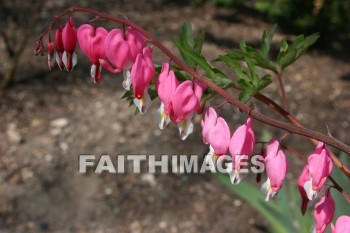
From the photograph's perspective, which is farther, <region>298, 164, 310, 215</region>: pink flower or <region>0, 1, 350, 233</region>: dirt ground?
<region>0, 1, 350, 233</region>: dirt ground

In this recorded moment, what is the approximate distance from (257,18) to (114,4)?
878mm

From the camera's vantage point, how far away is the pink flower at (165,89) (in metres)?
0.84

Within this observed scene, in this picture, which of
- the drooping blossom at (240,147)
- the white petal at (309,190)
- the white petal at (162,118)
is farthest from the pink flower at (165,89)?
the white petal at (309,190)

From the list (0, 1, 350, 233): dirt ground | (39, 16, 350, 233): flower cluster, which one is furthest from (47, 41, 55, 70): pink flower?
(0, 1, 350, 233): dirt ground

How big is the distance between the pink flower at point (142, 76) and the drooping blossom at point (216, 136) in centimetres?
9

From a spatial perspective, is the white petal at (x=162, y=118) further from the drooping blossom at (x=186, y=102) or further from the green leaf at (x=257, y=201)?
the green leaf at (x=257, y=201)

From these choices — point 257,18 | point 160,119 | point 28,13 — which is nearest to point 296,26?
point 257,18

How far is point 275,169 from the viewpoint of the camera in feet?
2.65

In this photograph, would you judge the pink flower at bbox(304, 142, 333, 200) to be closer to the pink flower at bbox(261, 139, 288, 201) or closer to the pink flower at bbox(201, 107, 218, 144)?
the pink flower at bbox(261, 139, 288, 201)

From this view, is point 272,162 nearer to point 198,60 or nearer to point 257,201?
point 198,60

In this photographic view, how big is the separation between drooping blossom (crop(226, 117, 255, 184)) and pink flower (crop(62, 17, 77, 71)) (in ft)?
0.84

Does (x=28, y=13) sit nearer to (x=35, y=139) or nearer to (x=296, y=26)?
(x=35, y=139)

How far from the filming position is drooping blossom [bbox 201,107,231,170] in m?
0.82

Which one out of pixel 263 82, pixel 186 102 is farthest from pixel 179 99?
pixel 263 82
